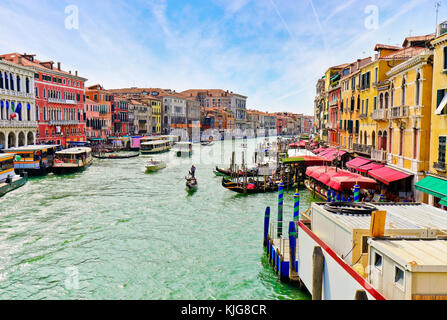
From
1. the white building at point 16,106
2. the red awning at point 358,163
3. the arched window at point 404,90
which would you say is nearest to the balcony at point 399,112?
the arched window at point 404,90

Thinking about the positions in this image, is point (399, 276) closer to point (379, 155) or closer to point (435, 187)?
point (435, 187)

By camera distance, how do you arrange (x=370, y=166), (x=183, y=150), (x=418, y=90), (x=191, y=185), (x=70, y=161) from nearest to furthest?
1. (x=418, y=90)
2. (x=370, y=166)
3. (x=191, y=185)
4. (x=70, y=161)
5. (x=183, y=150)

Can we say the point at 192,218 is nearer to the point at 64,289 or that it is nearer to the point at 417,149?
the point at 64,289

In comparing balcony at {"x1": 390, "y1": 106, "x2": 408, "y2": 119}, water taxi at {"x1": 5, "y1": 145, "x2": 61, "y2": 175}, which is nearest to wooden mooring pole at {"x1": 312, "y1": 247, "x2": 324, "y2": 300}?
balcony at {"x1": 390, "y1": 106, "x2": 408, "y2": 119}

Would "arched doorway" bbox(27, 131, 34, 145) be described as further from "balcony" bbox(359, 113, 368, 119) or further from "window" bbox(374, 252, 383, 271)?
"window" bbox(374, 252, 383, 271)

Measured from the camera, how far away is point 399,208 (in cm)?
791

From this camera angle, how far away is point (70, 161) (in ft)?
94.9

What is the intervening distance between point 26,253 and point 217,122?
84.4 m

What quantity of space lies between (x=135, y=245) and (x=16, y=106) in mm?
25866

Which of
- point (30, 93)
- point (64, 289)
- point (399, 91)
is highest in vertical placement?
point (30, 93)

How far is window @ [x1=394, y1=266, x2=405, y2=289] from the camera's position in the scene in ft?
14.8

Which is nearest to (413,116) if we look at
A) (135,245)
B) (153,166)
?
(135,245)

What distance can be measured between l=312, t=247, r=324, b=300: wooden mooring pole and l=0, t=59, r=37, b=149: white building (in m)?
30.1

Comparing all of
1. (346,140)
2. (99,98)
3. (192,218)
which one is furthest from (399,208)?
(99,98)
